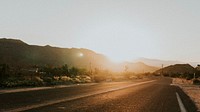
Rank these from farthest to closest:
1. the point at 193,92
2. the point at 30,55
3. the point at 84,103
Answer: the point at 30,55 < the point at 193,92 < the point at 84,103

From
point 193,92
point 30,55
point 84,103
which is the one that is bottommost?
point 84,103

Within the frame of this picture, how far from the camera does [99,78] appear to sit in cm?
6806

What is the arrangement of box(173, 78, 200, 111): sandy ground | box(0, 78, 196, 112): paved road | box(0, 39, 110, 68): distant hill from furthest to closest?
1. box(0, 39, 110, 68): distant hill
2. box(173, 78, 200, 111): sandy ground
3. box(0, 78, 196, 112): paved road

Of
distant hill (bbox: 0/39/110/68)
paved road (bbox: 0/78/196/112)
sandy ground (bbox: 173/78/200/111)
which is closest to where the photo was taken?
paved road (bbox: 0/78/196/112)

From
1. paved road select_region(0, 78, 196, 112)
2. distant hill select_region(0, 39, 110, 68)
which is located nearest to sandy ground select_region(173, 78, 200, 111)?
paved road select_region(0, 78, 196, 112)

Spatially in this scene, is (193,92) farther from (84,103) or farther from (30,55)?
(30,55)

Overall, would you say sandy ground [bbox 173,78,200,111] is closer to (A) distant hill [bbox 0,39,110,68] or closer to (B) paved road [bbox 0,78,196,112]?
(B) paved road [bbox 0,78,196,112]

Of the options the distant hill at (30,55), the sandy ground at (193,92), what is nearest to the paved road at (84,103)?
the sandy ground at (193,92)

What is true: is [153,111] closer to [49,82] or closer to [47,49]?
[49,82]

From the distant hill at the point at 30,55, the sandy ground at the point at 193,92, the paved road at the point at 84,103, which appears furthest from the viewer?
the distant hill at the point at 30,55

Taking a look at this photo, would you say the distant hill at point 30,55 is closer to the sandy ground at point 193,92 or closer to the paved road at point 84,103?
the sandy ground at point 193,92

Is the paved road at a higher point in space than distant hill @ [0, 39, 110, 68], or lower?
lower

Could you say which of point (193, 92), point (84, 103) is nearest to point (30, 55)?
point (193, 92)

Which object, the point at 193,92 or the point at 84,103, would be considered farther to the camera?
the point at 193,92
